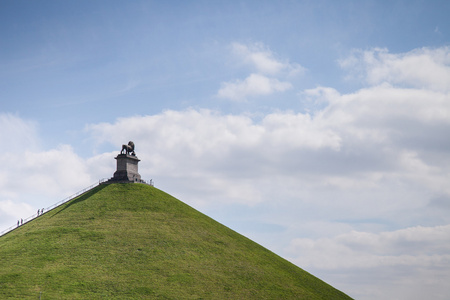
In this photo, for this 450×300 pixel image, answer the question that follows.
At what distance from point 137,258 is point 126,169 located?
30.8m

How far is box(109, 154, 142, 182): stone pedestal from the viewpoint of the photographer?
276 feet

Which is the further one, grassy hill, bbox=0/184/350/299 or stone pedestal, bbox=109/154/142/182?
stone pedestal, bbox=109/154/142/182

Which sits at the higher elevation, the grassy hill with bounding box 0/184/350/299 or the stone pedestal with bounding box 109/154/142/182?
the stone pedestal with bounding box 109/154/142/182

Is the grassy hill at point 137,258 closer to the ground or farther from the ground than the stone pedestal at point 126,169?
closer to the ground

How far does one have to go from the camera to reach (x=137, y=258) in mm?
56594

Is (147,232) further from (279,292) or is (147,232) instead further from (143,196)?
(279,292)

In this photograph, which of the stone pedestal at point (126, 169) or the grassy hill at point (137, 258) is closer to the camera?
the grassy hill at point (137, 258)

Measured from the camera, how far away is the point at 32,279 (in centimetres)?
4997

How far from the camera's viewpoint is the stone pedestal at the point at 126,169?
276ft

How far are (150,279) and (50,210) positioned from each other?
38.0 m

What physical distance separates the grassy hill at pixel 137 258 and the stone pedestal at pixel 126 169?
13.7 ft

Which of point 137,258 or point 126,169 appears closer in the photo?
point 137,258

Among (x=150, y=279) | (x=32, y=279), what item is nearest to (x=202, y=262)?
(x=150, y=279)

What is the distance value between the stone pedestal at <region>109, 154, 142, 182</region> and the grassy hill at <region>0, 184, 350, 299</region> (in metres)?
4.18
